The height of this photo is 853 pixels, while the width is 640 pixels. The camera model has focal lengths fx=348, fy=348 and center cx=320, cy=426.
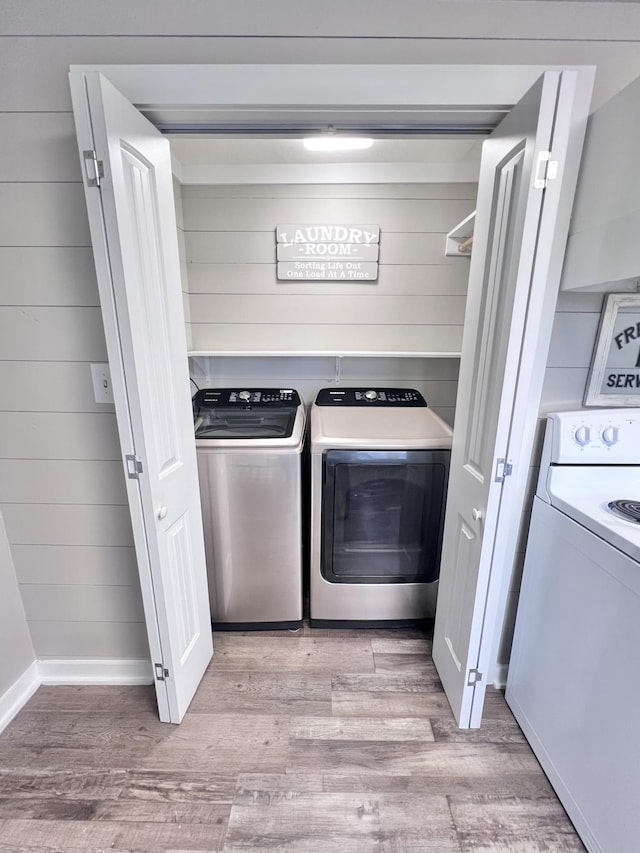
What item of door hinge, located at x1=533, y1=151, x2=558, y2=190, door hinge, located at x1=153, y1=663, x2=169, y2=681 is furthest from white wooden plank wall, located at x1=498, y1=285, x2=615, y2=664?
door hinge, located at x1=153, y1=663, x2=169, y2=681

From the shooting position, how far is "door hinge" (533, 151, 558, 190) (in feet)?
2.70

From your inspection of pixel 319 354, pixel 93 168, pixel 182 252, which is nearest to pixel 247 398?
pixel 319 354

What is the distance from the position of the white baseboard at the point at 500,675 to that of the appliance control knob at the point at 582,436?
0.98 metres

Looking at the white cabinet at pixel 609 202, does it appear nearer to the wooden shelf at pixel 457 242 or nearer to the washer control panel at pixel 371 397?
the wooden shelf at pixel 457 242

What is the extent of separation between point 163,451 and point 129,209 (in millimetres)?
686

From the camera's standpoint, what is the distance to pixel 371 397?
210cm

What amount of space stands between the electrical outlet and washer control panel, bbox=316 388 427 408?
3.77 ft

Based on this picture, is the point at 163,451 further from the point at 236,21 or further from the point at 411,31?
the point at 411,31

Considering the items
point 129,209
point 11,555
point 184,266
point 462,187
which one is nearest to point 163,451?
point 129,209

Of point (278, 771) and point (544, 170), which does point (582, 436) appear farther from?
point (278, 771)

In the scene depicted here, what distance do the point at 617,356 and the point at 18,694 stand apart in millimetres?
2499

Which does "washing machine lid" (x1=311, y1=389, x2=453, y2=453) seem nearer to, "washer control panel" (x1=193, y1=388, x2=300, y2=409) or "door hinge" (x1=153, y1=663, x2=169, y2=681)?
"washer control panel" (x1=193, y1=388, x2=300, y2=409)

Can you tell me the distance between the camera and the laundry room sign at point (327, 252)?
195 centimetres

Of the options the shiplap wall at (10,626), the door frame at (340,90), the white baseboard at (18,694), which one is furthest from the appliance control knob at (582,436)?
the white baseboard at (18,694)
